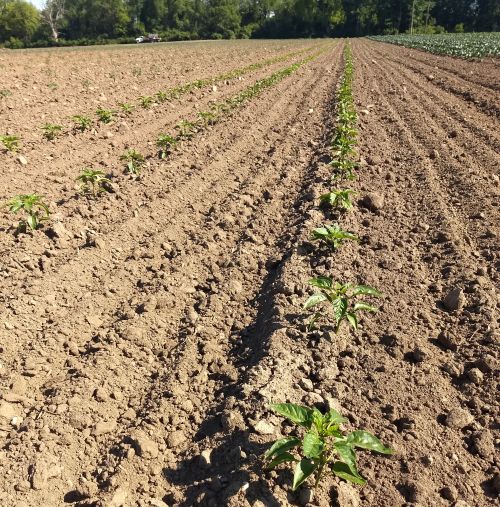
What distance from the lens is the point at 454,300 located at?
147 inches

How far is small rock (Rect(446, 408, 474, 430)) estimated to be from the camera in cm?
269

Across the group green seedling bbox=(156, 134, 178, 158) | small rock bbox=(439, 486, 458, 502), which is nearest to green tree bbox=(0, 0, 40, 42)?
green seedling bbox=(156, 134, 178, 158)

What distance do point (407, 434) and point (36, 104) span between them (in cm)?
1162

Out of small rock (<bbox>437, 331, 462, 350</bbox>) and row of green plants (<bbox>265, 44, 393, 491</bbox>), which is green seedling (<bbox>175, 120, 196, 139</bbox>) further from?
small rock (<bbox>437, 331, 462, 350</bbox>)

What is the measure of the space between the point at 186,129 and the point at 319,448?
25.5 ft

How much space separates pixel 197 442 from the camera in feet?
8.77

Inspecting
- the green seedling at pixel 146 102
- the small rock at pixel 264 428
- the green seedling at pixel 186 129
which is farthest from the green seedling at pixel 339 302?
the green seedling at pixel 146 102

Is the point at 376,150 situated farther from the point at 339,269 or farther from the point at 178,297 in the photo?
the point at 178,297

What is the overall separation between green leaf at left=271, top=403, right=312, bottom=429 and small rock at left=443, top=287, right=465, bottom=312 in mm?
1957

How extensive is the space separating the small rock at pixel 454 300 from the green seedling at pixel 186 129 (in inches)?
235

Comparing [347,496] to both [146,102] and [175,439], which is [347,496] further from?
[146,102]

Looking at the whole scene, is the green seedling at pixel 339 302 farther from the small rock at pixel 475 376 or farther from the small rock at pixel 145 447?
the small rock at pixel 145 447

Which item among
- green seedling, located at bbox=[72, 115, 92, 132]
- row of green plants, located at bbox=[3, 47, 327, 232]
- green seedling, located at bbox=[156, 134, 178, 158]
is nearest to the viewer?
row of green plants, located at bbox=[3, 47, 327, 232]

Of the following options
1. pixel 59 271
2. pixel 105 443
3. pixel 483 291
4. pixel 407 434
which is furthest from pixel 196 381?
pixel 483 291
